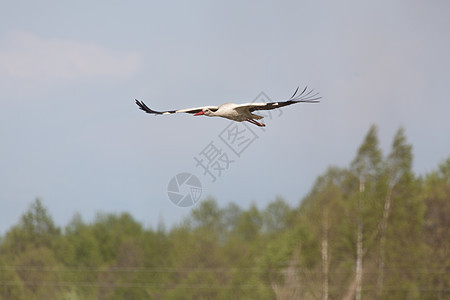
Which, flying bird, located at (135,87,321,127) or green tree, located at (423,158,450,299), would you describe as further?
green tree, located at (423,158,450,299)

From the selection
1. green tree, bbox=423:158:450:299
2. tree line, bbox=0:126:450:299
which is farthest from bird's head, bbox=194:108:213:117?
green tree, bbox=423:158:450:299

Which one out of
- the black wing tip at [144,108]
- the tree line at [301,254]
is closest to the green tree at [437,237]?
the tree line at [301,254]

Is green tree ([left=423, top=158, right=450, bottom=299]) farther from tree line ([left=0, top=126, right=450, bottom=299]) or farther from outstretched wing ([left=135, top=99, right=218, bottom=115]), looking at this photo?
outstretched wing ([left=135, top=99, right=218, bottom=115])

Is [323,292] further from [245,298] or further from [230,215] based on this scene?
[230,215]

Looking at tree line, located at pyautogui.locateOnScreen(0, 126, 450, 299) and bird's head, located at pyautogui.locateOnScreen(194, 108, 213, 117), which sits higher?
tree line, located at pyautogui.locateOnScreen(0, 126, 450, 299)

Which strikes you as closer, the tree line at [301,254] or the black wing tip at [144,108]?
the black wing tip at [144,108]

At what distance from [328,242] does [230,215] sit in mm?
29862

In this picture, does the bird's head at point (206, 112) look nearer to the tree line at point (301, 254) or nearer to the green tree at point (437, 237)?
the tree line at point (301, 254)

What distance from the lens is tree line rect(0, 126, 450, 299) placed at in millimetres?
42812

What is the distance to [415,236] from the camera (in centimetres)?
4328

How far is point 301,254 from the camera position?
43156mm

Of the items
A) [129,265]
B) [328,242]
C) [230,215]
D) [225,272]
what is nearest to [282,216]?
[230,215]

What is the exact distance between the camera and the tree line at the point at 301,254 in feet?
140

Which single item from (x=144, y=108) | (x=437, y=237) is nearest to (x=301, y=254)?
(x=437, y=237)
